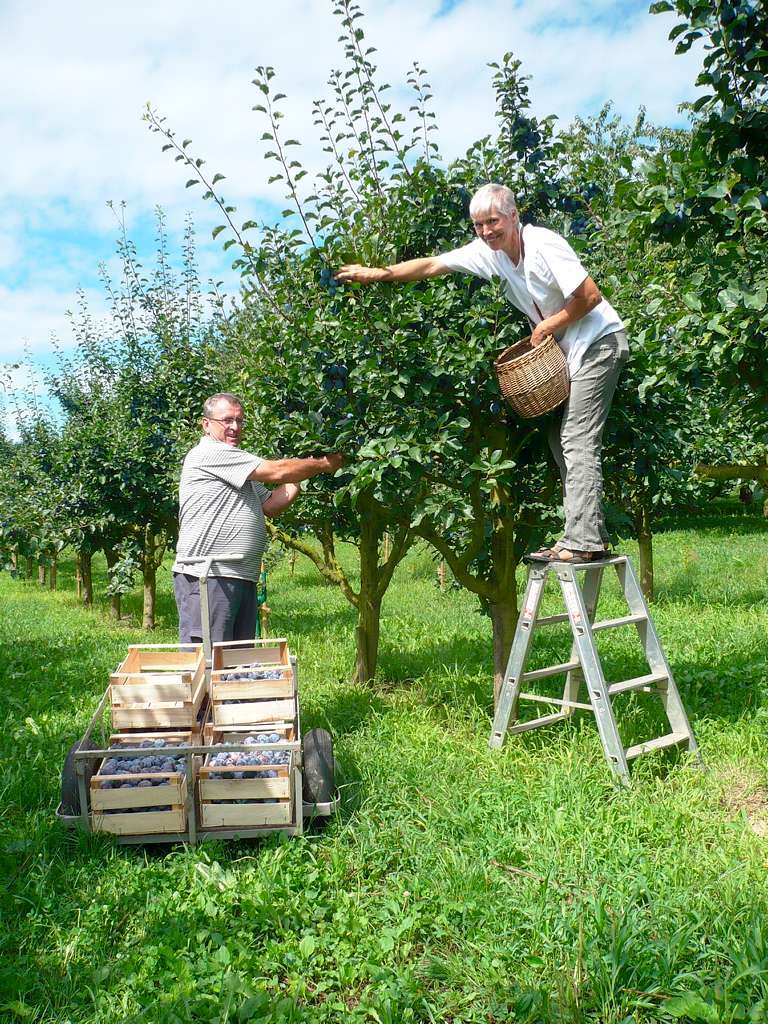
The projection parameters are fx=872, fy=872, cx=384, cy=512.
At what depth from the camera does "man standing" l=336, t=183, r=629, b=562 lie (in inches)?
164

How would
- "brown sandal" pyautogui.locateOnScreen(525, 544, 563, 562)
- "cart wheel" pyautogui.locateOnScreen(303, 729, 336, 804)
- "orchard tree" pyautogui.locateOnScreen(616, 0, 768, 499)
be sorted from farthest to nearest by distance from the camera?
"brown sandal" pyautogui.locateOnScreen(525, 544, 563, 562) → "cart wheel" pyautogui.locateOnScreen(303, 729, 336, 804) → "orchard tree" pyautogui.locateOnScreen(616, 0, 768, 499)

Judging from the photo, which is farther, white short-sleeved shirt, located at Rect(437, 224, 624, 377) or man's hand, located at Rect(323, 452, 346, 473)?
man's hand, located at Rect(323, 452, 346, 473)

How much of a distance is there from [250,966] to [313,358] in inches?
119

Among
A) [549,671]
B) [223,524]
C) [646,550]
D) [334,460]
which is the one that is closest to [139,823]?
[223,524]

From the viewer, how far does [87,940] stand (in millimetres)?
3236

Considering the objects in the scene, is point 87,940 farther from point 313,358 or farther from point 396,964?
point 313,358

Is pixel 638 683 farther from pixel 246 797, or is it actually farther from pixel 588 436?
pixel 246 797

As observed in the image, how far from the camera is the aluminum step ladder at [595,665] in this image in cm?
420

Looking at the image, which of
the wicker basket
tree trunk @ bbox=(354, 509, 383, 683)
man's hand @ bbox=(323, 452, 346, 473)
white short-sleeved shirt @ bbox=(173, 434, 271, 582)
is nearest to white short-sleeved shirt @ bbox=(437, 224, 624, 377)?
the wicker basket

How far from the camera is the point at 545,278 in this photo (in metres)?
4.21

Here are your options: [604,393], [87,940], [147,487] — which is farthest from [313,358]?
[147,487]

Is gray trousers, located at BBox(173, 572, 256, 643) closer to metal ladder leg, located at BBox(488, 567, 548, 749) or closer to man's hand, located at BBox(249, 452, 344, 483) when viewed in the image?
man's hand, located at BBox(249, 452, 344, 483)

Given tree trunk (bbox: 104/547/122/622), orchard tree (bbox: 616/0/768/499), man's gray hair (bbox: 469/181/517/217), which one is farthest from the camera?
tree trunk (bbox: 104/547/122/622)

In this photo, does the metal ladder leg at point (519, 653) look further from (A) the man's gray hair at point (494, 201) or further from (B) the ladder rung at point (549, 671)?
(A) the man's gray hair at point (494, 201)
